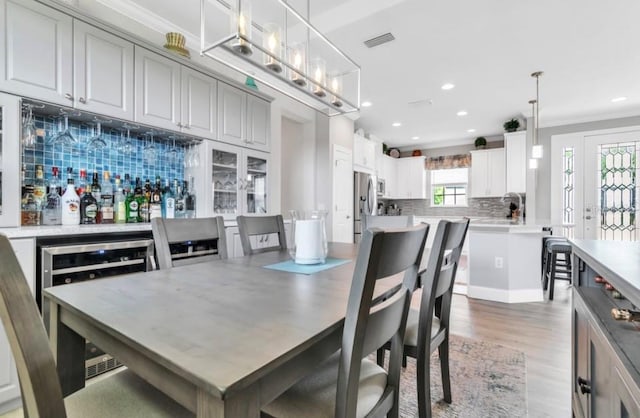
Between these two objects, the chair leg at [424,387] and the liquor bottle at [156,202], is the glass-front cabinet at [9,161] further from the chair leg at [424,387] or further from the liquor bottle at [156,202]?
the chair leg at [424,387]

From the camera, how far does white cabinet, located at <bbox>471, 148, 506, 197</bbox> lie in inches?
241

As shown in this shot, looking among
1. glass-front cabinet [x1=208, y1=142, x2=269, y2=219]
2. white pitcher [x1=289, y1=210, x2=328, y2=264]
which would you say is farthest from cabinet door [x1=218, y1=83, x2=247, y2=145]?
white pitcher [x1=289, y1=210, x2=328, y2=264]

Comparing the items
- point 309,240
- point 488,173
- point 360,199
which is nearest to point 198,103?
point 309,240

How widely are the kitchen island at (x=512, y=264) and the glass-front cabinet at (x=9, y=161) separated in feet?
13.3

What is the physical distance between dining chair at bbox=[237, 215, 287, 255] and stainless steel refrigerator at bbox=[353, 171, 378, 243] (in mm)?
3053

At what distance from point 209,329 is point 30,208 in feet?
6.50

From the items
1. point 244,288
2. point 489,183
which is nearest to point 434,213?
point 489,183

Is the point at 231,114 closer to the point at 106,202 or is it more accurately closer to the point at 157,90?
the point at 157,90

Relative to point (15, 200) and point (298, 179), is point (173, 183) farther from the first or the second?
point (298, 179)

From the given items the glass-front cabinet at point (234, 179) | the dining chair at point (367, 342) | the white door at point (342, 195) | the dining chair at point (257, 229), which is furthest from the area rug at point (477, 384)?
the white door at point (342, 195)

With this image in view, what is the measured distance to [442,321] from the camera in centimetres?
157

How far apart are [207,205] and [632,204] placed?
20.2 feet

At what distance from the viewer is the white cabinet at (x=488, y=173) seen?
20.1 ft

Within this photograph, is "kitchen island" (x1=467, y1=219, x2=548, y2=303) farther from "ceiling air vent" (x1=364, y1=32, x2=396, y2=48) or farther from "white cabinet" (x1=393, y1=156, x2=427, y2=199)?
"white cabinet" (x1=393, y1=156, x2=427, y2=199)
